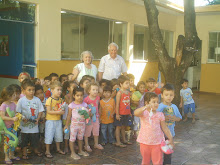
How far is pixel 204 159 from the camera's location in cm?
440

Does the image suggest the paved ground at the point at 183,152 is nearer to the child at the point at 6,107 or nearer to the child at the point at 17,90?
the child at the point at 6,107

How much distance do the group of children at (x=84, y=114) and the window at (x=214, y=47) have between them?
907 centimetres

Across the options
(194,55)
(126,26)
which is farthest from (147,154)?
(126,26)

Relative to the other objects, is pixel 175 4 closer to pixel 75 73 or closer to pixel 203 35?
pixel 203 35

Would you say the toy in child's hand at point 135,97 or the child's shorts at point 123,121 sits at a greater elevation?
the toy in child's hand at point 135,97

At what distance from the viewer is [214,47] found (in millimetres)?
13070

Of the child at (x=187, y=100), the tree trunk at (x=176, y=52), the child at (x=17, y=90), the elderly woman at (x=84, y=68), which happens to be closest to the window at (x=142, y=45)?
the tree trunk at (x=176, y=52)

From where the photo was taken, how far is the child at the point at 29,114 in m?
4.03

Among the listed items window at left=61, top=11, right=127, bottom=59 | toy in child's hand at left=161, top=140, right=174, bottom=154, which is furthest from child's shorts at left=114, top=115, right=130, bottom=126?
window at left=61, top=11, right=127, bottom=59

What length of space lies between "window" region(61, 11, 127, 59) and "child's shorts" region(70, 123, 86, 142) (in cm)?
415

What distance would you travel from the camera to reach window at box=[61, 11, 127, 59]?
321 inches

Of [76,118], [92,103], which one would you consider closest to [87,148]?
[76,118]

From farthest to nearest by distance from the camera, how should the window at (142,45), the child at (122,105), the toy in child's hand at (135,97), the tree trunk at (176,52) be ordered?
1. the window at (142,45)
2. the tree trunk at (176,52)
3. the toy in child's hand at (135,97)
4. the child at (122,105)

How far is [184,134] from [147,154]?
116 inches
